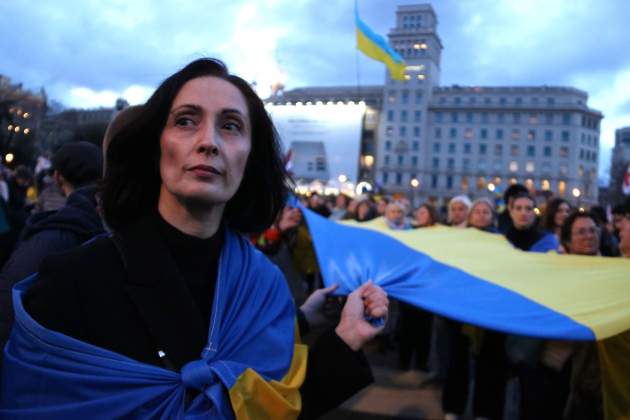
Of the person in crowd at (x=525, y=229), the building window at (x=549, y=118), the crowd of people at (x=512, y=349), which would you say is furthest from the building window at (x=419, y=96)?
the person in crowd at (x=525, y=229)

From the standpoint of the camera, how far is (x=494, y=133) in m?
91.4

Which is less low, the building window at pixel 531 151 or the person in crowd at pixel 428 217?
the building window at pixel 531 151

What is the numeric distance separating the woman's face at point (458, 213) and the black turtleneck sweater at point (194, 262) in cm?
642

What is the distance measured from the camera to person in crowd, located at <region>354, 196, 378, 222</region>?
32.9ft

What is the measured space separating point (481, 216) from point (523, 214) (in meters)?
0.93

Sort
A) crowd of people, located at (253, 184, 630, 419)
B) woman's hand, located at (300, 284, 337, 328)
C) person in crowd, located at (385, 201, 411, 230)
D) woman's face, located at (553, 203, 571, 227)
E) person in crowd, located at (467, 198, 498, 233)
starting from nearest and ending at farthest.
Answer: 1. woman's hand, located at (300, 284, 337, 328)
2. crowd of people, located at (253, 184, 630, 419)
3. woman's face, located at (553, 203, 571, 227)
4. person in crowd, located at (467, 198, 498, 233)
5. person in crowd, located at (385, 201, 411, 230)

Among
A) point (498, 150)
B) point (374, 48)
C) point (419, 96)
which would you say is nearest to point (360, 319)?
point (374, 48)

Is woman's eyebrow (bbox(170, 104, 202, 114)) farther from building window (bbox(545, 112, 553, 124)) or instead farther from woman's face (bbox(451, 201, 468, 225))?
building window (bbox(545, 112, 553, 124))

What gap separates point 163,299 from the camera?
1455 mm

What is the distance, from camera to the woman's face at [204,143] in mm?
1561

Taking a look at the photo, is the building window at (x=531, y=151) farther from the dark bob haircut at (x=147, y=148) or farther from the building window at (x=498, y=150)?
the dark bob haircut at (x=147, y=148)

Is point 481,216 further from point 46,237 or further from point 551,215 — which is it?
point 46,237

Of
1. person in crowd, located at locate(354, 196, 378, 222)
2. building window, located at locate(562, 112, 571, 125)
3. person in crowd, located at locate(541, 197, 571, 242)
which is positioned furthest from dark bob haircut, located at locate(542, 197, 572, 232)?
building window, located at locate(562, 112, 571, 125)

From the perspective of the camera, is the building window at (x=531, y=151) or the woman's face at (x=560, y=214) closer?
the woman's face at (x=560, y=214)
